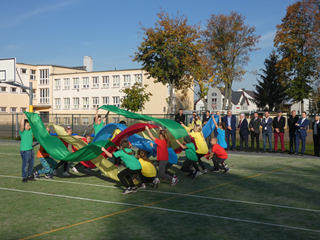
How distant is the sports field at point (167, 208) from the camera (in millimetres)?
5949

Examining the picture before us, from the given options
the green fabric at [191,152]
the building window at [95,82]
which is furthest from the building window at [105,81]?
the green fabric at [191,152]

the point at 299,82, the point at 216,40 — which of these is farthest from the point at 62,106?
the point at 299,82

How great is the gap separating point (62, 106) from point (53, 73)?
6.91m

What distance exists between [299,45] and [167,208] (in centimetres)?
3802

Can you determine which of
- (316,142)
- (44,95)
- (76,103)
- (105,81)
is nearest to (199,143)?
(316,142)

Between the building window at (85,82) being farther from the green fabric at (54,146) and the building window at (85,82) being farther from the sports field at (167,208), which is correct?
the green fabric at (54,146)

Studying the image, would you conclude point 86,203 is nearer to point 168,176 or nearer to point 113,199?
point 113,199

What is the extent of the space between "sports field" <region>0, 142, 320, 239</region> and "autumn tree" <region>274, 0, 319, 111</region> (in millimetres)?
31097

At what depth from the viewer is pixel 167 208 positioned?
7484 mm

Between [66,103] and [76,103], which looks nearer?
[76,103]

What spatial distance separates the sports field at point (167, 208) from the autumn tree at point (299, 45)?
102ft

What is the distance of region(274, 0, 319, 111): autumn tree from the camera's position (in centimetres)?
3806

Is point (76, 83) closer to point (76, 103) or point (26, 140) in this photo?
point (76, 103)

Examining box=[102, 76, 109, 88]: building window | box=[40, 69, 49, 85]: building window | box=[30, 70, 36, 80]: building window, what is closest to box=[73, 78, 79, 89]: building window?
box=[102, 76, 109, 88]: building window
